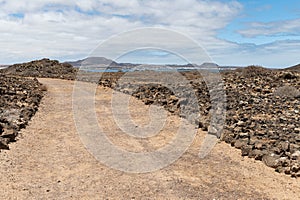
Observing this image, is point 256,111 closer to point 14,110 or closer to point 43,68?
point 14,110

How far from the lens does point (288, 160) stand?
752 cm

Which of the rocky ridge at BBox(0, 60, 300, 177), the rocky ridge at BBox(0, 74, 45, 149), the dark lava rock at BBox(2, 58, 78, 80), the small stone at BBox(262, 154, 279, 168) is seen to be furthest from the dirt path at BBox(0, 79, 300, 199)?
the dark lava rock at BBox(2, 58, 78, 80)

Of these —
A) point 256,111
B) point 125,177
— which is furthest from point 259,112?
point 125,177

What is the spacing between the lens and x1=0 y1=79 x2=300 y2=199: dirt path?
19.7ft

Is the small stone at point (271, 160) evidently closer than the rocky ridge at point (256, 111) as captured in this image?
Yes

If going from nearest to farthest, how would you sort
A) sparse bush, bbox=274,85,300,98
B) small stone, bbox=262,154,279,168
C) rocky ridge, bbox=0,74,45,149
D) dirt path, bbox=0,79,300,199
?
1. dirt path, bbox=0,79,300,199
2. small stone, bbox=262,154,279,168
3. rocky ridge, bbox=0,74,45,149
4. sparse bush, bbox=274,85,300,98

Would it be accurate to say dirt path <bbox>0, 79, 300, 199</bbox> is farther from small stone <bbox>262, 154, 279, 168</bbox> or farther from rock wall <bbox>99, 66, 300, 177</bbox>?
rock wall <bbox>99, 66, 300, 177</bbox>

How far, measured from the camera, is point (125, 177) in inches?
265

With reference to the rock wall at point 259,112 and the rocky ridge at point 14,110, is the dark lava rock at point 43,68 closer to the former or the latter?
the rocky ridge at point 14,110

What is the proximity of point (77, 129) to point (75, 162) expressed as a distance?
302 cm

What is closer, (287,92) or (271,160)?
(271,160)

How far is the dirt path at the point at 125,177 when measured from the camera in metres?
6.01

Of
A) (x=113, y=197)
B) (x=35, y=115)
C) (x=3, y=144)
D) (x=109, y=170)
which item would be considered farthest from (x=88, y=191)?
(x=35, y=115)

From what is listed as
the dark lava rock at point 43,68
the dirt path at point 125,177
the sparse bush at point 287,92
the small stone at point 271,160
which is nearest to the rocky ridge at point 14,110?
the dirt path at point 125,177
